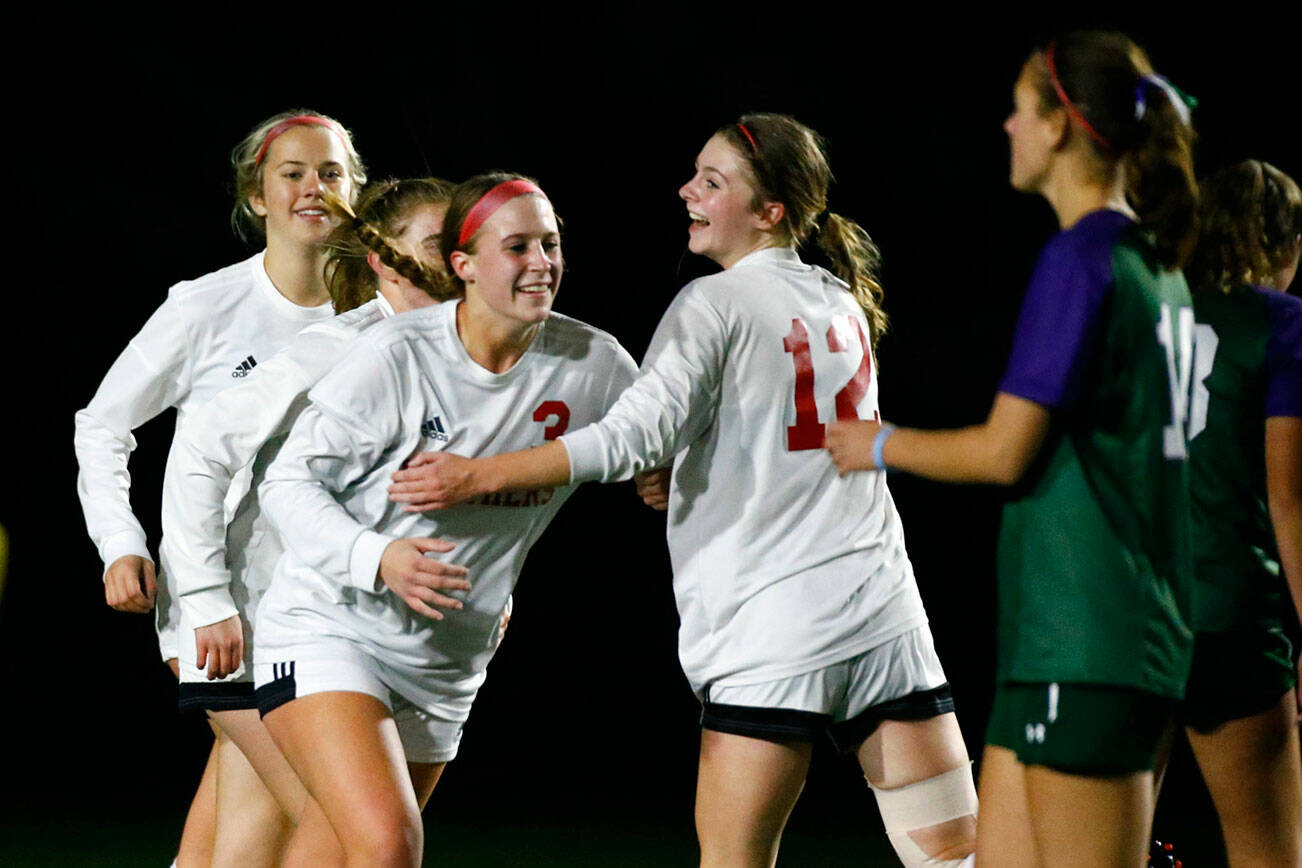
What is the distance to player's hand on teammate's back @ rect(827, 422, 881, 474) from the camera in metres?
2.20

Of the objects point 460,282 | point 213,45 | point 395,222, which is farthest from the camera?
point 213,45

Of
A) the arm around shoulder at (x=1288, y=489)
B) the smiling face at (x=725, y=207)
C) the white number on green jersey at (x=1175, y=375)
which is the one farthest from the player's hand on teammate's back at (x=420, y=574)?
the arm around shoulder at (x=1288, y=489)

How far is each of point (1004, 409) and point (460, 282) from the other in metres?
1.26

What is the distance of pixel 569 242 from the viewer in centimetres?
566

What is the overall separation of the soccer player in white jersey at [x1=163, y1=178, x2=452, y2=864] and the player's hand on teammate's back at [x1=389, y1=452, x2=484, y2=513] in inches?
21.4

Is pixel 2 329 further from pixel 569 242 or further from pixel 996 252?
pixel 996 252

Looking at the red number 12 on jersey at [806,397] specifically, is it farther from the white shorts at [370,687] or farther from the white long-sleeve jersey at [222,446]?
the white long-sleeve jersey at [222,446]

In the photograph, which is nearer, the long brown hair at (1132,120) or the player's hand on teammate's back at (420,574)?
the long brown hair at (1132,120)

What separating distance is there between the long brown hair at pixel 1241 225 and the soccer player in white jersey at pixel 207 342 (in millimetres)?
1789

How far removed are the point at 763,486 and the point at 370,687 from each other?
2.39 ft

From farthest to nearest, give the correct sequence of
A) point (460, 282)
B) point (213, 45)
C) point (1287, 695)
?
point (213, 45)
point (460, 282)
point (1287, 695)

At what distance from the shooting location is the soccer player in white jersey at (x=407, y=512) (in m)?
2.54

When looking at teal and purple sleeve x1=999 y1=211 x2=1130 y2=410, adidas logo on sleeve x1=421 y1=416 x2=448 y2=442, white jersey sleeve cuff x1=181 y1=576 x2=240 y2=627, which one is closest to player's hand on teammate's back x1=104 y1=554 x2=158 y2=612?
white jersey sleeve cuff x1=181 y1=576 x2=240 y2=627

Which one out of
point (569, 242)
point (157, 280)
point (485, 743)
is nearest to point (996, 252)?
point (569, 242)
